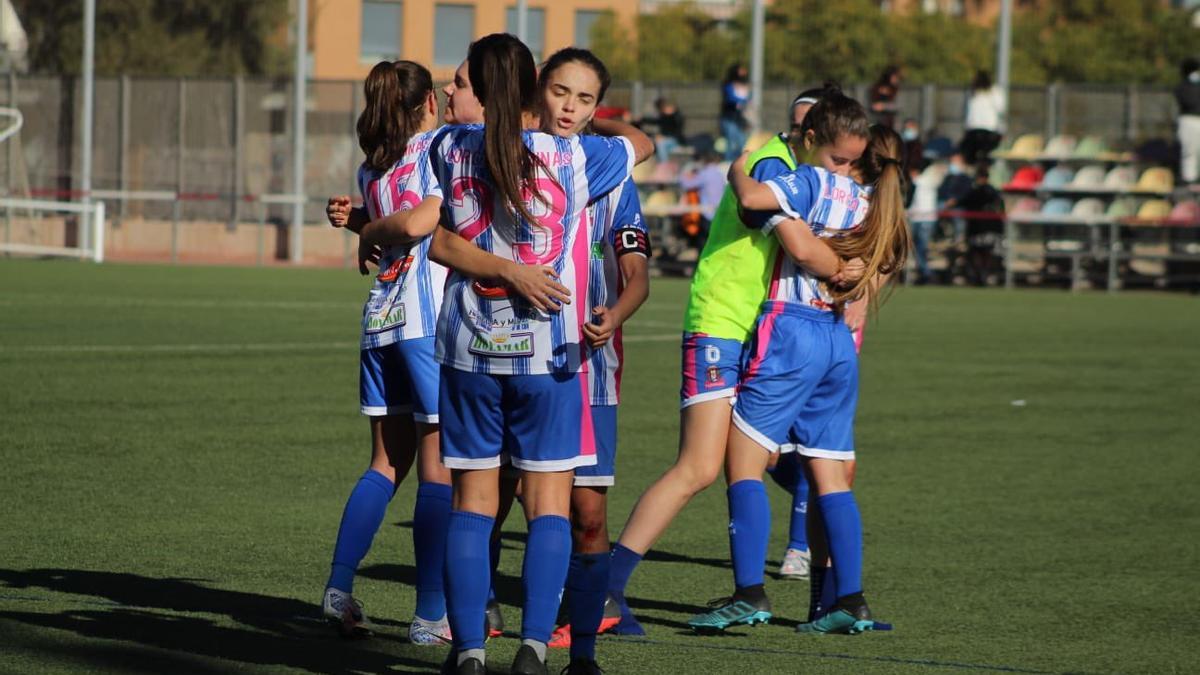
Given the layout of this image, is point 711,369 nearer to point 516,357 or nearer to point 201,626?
point 516,357

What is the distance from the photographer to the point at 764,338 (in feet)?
20.5

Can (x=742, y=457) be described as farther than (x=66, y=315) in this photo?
No

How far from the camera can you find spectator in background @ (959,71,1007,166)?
29.6 meters

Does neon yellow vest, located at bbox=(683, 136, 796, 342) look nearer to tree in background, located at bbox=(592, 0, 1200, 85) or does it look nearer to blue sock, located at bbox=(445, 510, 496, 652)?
blue sock, located at bbox=(445, 510, 496, 652)

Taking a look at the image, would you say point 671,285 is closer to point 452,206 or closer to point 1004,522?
point 1004,522

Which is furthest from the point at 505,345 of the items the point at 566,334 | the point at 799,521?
the point at 799,521

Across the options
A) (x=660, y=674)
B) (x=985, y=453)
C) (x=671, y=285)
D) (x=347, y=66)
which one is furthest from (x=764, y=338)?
(x=347, y=66)

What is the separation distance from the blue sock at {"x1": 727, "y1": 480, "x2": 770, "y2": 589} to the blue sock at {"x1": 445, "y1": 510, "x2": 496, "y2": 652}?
148 cm

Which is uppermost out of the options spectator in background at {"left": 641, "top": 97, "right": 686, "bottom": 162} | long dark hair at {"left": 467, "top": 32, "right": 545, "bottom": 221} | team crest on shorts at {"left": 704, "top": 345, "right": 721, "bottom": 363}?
spectator in background at {"left": 641, "top": 97, "right": 686, "bottom": 162}

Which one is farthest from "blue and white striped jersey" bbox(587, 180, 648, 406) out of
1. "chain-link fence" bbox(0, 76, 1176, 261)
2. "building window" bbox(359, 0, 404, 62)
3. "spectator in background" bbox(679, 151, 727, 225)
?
"building window" bbox(359, 0, 404, 62)

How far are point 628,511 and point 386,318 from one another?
3080 mm

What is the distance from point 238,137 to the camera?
37562mm

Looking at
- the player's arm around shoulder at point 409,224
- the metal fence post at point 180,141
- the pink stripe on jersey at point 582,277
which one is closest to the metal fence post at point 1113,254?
the metal fence post at point 180,141

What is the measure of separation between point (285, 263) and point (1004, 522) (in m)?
27.8
